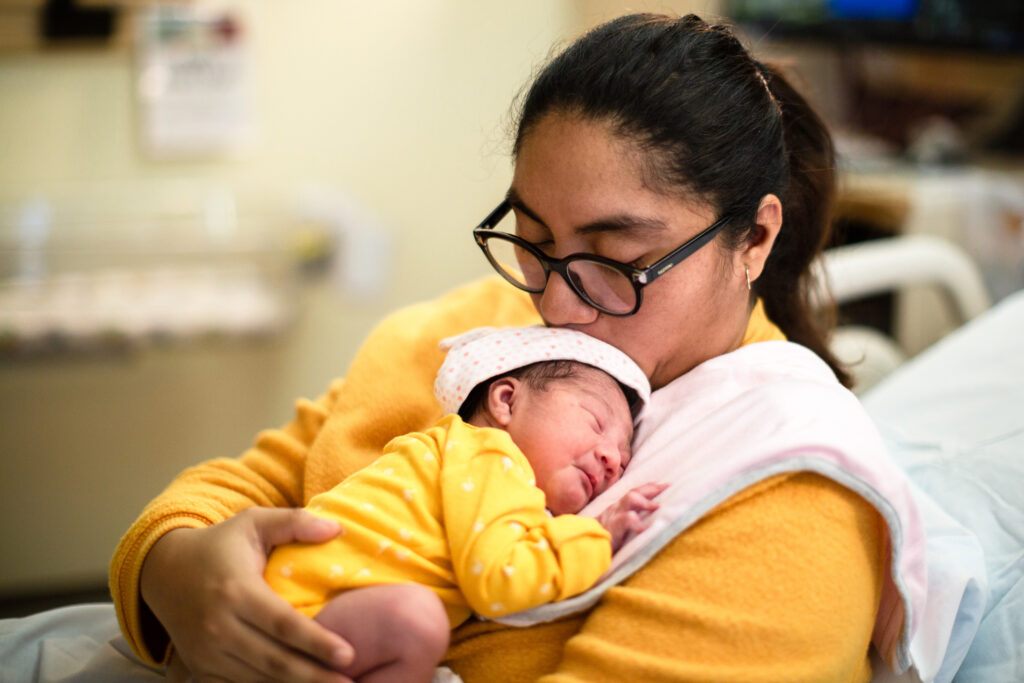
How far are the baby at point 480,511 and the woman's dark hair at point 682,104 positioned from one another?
0.21 meters

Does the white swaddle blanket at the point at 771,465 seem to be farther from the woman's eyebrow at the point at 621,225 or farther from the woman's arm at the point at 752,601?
the woman's eyebrow at the point at 621,225

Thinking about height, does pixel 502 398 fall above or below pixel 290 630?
above

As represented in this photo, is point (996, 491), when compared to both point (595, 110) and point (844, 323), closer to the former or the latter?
point (595, 110)

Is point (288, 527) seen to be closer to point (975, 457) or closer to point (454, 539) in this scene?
point (454, 539)

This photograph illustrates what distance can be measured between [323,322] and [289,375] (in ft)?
0.65

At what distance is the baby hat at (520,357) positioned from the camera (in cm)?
102

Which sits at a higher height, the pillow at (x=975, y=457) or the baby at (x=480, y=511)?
the baby at (x=480, y=511)

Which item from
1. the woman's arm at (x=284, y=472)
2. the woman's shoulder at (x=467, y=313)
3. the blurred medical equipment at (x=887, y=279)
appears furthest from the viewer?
the blurred medical equipment at (x=887, y=279)

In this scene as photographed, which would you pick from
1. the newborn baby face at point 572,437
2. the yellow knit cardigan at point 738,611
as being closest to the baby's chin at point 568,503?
the newborn baby face at point 572,437

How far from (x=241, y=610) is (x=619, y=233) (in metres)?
0.52

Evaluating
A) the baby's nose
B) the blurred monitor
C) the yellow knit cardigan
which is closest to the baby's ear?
the baby's nose

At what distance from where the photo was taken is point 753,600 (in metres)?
0.82

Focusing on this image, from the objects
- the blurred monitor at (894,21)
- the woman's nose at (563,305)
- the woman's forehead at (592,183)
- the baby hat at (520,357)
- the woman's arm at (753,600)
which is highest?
the blurred monitor at (894,21)

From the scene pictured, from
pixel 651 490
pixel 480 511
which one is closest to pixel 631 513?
pixel 651 490
